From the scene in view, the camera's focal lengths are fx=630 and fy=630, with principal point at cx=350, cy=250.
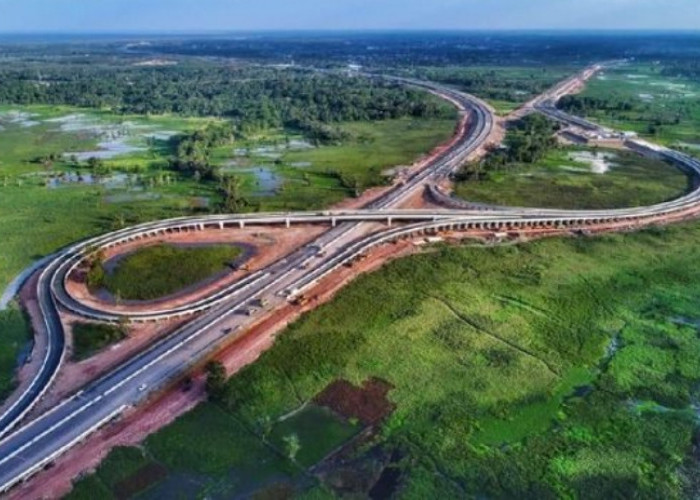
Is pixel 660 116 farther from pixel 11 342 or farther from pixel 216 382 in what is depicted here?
pixel 11 342

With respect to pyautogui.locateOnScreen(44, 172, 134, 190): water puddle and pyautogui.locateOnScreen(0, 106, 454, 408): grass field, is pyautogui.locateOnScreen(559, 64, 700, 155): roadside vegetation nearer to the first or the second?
pyautogui.locateOnScreen(0, 106, 454, 408): grass field

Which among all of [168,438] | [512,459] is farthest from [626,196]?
[168,438]

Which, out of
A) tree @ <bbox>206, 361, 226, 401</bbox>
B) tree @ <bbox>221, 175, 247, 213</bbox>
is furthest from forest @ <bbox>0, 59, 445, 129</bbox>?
tree @ <bbox>206, 361, 226, 401</bbox>

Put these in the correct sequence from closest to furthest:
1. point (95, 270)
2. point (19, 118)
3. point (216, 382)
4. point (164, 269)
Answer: point (216, 382)
point (95, 270)
point (164, 269)
point (19, 118)

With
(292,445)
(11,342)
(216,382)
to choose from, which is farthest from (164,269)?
(292,445)

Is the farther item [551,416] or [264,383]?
[264,383]

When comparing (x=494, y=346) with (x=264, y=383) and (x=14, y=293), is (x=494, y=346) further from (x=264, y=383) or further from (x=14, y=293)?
(x=14, y=293)

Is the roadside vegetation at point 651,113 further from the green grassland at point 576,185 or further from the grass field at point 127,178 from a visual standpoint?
the grass field at point 127,178
